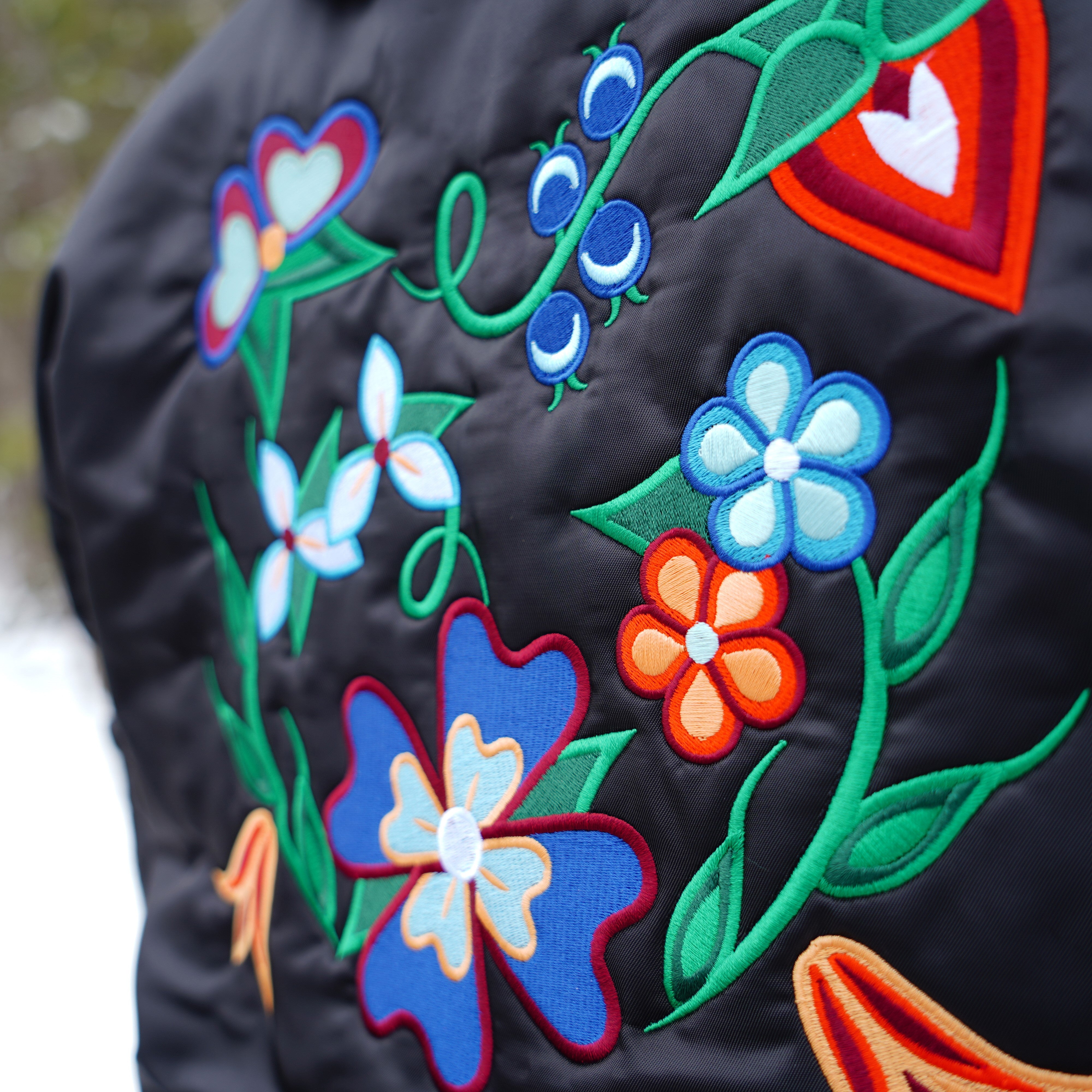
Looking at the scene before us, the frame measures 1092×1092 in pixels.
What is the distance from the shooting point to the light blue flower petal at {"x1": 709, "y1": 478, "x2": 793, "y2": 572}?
0.35m

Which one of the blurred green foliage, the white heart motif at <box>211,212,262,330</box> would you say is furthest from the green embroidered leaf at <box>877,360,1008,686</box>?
the blurred green foliage

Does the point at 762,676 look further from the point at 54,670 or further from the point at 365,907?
the point at 54,670

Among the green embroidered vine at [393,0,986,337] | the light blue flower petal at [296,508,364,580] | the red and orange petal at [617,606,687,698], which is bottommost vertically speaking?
the red and orange petal at [617,606,687,698]

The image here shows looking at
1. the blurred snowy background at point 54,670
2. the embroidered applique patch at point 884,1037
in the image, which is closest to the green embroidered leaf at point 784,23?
the embroidered applique patch at point 884,1037

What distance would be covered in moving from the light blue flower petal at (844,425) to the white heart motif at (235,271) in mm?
399

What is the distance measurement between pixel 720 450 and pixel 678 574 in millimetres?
52

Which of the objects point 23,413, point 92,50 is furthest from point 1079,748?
point 23,413

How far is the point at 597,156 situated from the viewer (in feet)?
1.40

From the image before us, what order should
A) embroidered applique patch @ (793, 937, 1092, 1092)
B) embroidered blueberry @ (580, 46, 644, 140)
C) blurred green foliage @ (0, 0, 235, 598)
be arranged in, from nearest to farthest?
embroidered applique patch @ (793, 937, 1092, 1092) < embroidered blueberry @ (580, 46, 644, 140) < blurred green foliage @ (0, 0, 235, 598)

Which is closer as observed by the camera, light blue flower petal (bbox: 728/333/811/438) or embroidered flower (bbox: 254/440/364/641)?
light blue flower petal (bbox: 728/333/811/438)

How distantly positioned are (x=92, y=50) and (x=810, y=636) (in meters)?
1.97

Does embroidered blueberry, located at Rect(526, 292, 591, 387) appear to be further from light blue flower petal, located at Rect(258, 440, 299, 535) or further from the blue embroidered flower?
light blue flower petal, located at Rect(258, 440, 299, 535)

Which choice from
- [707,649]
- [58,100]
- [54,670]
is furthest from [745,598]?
[58,100]

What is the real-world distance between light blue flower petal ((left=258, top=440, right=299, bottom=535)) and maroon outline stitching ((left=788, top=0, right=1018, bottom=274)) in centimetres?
37
